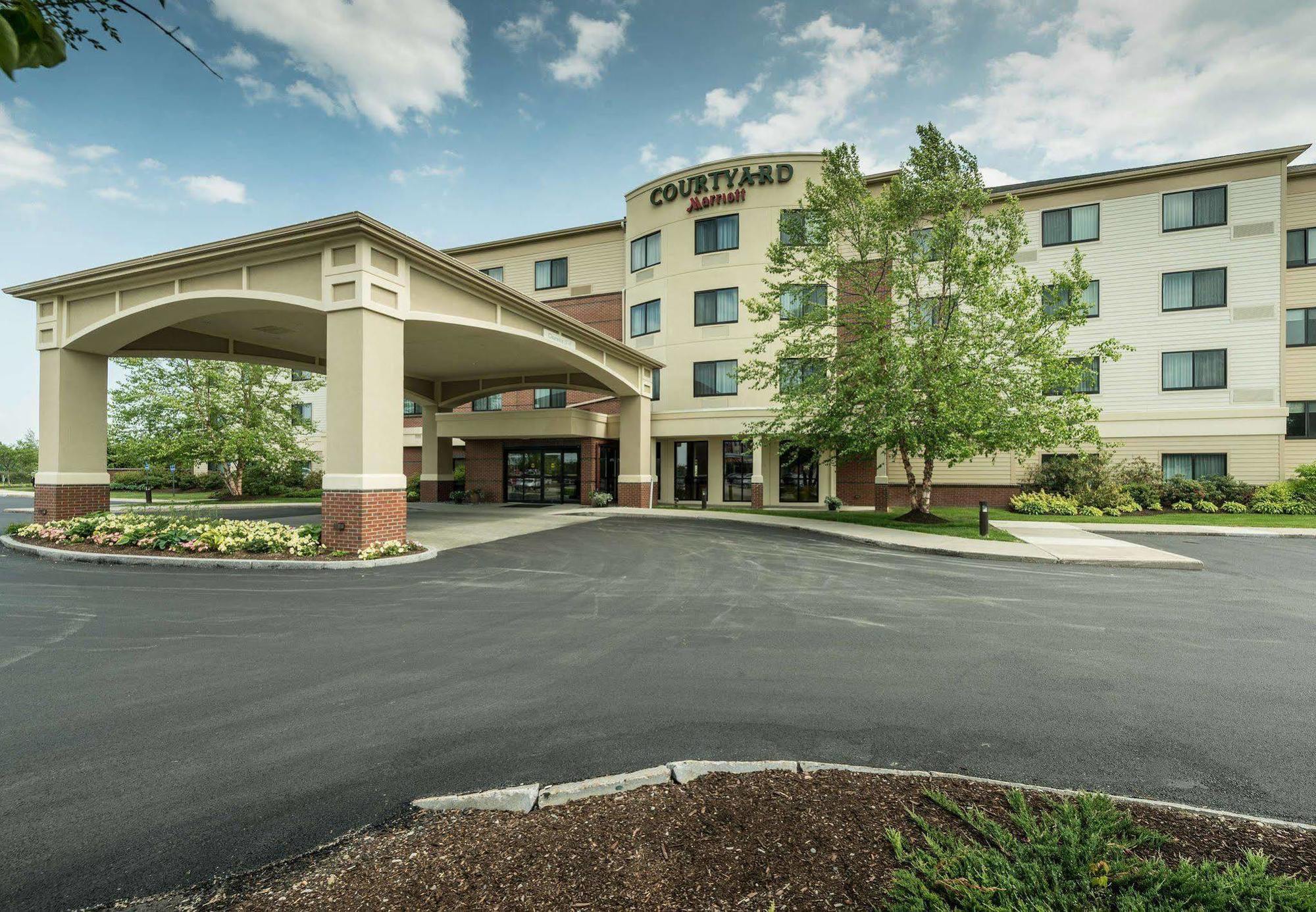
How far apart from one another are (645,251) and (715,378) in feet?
24.0

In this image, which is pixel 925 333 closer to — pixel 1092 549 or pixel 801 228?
pixel 801 228

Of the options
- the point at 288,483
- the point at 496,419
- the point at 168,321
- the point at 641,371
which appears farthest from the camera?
the point at 288,483

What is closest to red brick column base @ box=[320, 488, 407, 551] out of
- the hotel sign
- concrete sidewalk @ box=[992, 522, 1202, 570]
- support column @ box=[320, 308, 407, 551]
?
support column @ box=[320, 308, 407, 551]

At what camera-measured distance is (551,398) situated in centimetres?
3244

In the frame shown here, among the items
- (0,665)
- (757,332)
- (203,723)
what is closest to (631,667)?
(203,723)

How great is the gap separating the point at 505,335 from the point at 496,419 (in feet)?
36.2

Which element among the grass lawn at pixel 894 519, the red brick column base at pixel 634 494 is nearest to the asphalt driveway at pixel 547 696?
the grass lawn at pixel 894 519

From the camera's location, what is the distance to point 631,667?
19.0 ft

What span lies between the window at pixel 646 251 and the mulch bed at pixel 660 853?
27.6 metres

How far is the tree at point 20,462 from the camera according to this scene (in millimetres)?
63559

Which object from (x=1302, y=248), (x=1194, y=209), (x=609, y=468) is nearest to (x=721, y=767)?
(x=609, y=468)

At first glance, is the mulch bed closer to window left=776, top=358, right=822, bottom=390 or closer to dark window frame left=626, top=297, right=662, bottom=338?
window left=776, top=358, right=822, bottom=390

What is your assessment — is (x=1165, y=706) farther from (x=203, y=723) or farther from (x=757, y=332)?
(x=757, y=332)

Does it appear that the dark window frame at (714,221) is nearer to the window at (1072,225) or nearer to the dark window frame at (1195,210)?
the window at (1072,225)
